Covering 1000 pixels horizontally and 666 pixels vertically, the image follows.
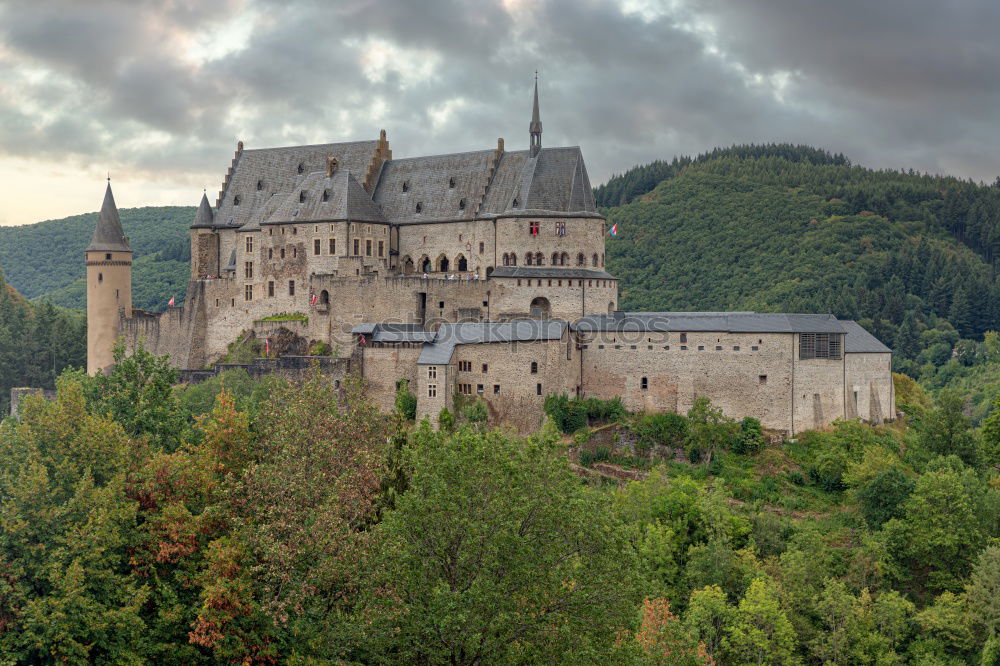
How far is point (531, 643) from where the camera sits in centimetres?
2678

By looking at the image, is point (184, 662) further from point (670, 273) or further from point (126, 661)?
point (670, 273)

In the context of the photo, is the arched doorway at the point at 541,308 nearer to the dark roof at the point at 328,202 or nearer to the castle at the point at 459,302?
the castle at the point at 459,302

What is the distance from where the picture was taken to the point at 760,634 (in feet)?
158

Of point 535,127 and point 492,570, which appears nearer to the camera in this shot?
point 492,570

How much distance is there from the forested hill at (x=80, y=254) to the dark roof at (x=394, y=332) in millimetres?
69937

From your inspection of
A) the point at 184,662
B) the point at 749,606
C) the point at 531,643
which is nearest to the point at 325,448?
the point at 184,662

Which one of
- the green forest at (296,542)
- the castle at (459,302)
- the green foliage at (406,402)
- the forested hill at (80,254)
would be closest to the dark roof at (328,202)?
the castle at (459,302)

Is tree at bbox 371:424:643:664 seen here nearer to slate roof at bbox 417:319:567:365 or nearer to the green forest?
the green forest

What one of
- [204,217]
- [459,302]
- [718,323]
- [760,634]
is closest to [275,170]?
[204,217]

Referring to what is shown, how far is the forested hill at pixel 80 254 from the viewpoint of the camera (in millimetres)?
138250

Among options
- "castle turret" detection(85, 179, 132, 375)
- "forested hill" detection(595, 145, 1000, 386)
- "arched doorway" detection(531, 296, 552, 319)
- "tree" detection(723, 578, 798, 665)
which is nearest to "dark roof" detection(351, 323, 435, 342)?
"arched doorway" detection(531, 296, 552, 319)

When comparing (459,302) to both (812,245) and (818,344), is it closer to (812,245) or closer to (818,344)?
(818,344)

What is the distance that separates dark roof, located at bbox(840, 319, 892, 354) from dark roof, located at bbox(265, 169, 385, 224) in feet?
105

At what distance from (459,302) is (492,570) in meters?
43.5
